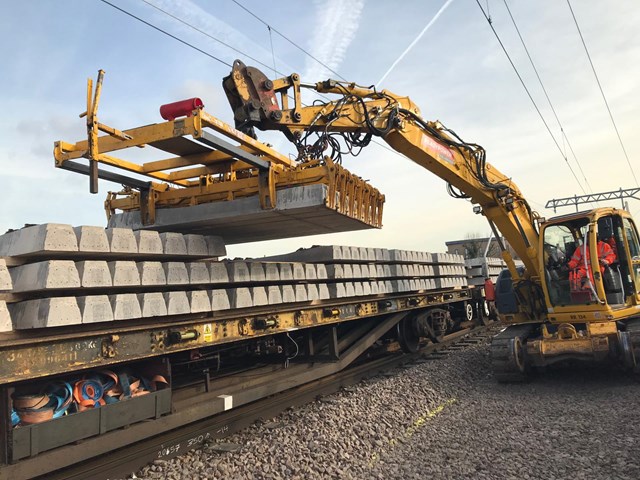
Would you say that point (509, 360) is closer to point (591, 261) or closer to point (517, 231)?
point (591, 261)

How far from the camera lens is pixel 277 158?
18.6ft

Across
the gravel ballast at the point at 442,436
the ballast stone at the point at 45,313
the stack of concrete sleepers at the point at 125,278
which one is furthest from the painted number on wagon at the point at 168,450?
the ballast stone at the point at 45,313

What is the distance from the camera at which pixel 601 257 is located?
8.07 metres

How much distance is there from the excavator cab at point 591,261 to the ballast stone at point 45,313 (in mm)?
7423

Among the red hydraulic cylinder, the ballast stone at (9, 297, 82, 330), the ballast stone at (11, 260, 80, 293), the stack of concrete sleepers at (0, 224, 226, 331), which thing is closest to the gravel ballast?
the stack of concrete sleepers at (0, 224, 226, 331)

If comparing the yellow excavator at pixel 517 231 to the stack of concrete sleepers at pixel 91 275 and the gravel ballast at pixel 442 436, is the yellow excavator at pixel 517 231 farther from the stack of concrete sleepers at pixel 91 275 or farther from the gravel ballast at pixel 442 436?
the stack of concrete sleepers at pixel 91 275

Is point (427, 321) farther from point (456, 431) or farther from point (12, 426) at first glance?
point (12, 426)

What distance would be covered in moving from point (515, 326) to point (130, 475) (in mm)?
7099

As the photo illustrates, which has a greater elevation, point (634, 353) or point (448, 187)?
point (448, 187)

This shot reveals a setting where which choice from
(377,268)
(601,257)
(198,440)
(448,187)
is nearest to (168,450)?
(198,440)

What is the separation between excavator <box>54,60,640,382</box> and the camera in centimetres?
544

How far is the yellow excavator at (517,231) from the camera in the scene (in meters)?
6.40

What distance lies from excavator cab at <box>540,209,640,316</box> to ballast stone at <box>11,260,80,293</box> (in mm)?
7412

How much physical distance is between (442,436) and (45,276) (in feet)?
14.4
